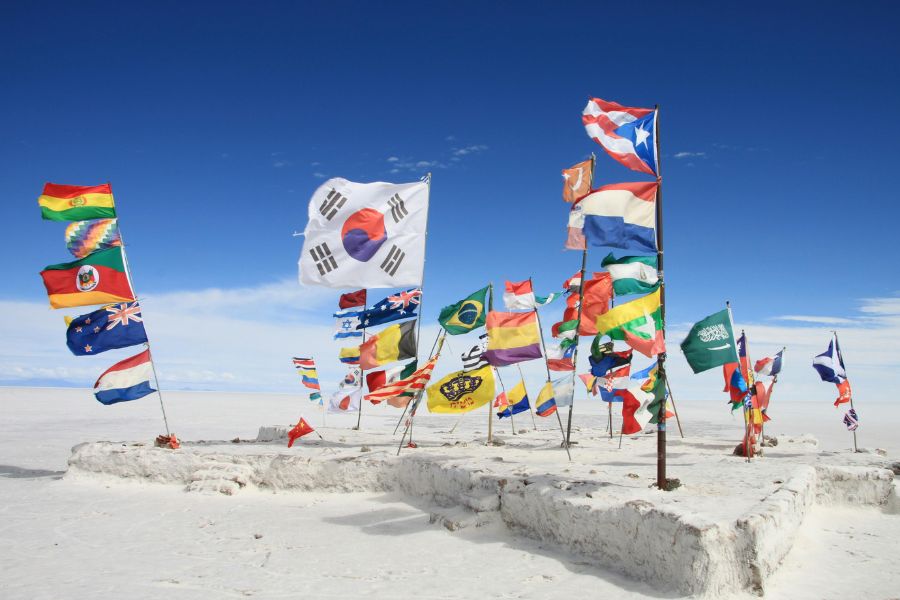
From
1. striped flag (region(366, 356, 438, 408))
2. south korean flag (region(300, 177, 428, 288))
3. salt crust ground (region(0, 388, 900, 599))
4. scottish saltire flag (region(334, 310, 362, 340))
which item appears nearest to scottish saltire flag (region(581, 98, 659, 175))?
south korean flag (region(300, 177, 428, 288))

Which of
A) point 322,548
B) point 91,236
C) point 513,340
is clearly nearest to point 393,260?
point 513,340

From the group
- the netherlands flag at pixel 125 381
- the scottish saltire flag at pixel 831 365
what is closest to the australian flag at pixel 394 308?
Answer: the netherlands flag at pixel 125 381

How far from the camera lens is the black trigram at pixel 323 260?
12773 millimetres

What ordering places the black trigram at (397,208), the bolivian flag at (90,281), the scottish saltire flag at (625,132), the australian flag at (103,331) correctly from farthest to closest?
the australian flag at (103,331), the bolivian flag at (90,281), the black trigram at (397,208), the scottish saltire flag at (625,132)

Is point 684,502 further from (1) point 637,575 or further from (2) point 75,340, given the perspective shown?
(2) point 75,340

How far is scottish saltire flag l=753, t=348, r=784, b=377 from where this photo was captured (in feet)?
48.1

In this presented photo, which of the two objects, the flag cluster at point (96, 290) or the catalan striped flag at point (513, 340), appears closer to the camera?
the catalan striped flag at point (513, 340)

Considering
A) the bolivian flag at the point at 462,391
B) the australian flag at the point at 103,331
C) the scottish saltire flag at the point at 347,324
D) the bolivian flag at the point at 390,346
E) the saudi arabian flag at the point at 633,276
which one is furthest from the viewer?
the scottish saltire flag at the point at 347,324

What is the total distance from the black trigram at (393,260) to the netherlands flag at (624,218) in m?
5.35

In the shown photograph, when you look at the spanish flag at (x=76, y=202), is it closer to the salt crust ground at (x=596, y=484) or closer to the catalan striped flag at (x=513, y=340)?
the salt crust ground at (x=596, y=484)

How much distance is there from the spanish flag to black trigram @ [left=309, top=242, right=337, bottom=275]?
6.07 metres

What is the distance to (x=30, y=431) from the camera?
2491cm

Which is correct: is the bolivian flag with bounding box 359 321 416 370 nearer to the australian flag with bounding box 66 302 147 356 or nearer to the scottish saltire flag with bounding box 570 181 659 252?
the australian flag with bounding box 66 302 147 356

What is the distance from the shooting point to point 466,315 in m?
14.1
